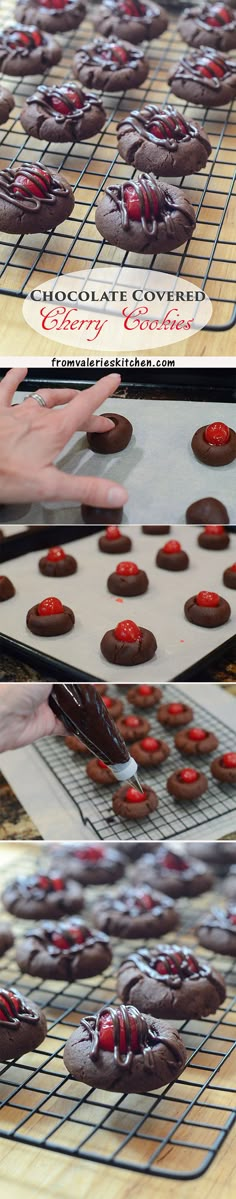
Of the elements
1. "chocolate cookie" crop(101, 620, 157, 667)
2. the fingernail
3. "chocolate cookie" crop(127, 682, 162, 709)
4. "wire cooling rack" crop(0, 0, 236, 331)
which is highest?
"wire cooling rack" crop(0, 0, 236, 331)

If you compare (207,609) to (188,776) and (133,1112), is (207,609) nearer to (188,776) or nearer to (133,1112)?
(188,776)

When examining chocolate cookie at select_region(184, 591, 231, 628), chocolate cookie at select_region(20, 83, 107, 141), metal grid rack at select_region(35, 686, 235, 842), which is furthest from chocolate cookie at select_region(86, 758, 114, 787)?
chocolate cookie at select_region(20, 83, 107, 141)

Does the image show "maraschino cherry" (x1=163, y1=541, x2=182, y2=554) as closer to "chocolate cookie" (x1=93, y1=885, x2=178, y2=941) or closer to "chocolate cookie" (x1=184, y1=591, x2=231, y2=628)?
"chocolate cookie" (x1=184, y1=591, x2=231, y2=628)

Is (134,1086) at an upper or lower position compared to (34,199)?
lower

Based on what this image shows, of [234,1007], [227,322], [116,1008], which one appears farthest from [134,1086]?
[227,322]

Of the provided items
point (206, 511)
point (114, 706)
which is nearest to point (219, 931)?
point (114, 706)

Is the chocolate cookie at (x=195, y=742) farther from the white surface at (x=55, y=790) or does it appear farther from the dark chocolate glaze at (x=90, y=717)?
the dark chocolate glaze at (x=90, y=717)

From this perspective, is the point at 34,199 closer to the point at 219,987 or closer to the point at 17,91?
the point at 17,91
